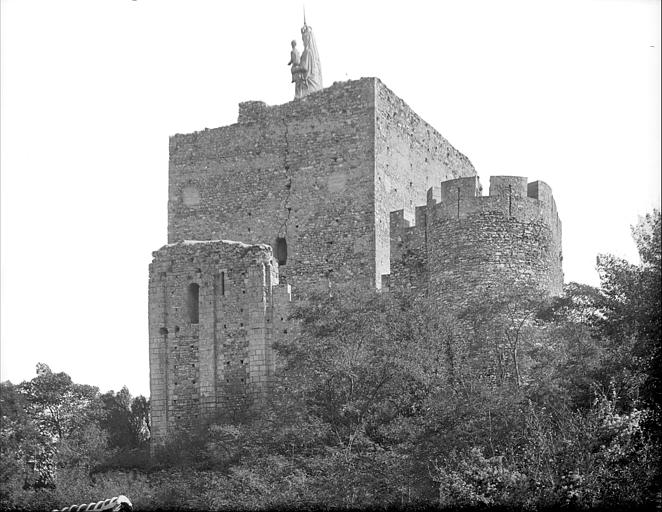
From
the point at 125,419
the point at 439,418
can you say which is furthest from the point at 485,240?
the point at 125,419

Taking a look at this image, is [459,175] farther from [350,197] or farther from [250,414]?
→ [250,414]

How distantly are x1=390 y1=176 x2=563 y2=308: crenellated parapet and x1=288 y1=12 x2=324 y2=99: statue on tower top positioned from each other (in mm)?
8418

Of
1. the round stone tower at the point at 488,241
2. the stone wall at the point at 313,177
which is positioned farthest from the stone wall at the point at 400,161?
the round stone tower at the point at 488,241

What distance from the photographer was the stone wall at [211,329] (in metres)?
39.1

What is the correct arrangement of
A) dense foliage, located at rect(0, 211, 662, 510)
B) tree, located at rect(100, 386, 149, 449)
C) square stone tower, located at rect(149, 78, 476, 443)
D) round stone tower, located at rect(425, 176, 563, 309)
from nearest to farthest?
1. dense foliage, located at rect(0, 211, 662, 510)
2. round stone tower, located at rect(425, 176, 563, 309)
3. square stone tower, located at rect(149, 78, 476, 443)
4. tree, located at rect(100, 386, 149, 449)

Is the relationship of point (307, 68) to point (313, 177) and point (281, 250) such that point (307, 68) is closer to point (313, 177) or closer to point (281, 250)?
point (313, 177)

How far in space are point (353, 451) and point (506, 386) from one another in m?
3.50

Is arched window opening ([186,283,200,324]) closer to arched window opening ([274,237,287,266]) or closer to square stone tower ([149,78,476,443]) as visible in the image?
square stone tower ([149,78,476,443])

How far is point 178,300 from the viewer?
131 ft

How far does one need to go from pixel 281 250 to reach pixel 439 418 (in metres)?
11.1

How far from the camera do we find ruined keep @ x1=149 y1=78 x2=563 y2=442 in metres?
38.0

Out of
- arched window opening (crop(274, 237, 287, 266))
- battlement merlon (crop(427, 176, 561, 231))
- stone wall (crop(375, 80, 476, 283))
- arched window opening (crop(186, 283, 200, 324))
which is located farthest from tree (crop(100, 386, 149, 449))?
battlement merlon (crop(427, 176, 561, 231))

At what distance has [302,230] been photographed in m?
42.7

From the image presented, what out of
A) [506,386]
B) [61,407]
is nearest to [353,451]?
[506,386]
